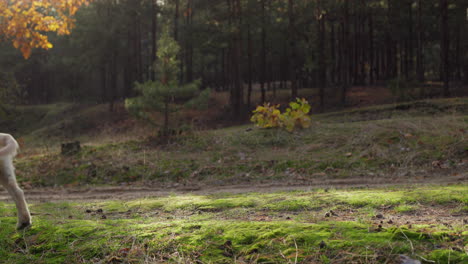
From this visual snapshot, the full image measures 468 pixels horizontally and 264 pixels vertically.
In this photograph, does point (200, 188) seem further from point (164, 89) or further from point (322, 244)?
point (322, 244)

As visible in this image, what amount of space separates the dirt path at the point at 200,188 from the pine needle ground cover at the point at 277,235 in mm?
3584

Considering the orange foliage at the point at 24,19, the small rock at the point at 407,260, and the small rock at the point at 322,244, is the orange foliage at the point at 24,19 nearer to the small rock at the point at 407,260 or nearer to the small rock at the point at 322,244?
the small rock at the point at 322,244

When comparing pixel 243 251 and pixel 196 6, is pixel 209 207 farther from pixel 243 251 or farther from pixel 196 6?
pixel 196 6

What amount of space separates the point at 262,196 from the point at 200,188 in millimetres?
4097

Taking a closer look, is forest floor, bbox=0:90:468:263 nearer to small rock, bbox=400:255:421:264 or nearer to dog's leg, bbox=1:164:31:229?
small rock, bbox=400:255:421:264

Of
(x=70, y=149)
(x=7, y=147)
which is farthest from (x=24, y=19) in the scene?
(x=70, y=149)

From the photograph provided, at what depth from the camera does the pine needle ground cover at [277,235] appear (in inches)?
120

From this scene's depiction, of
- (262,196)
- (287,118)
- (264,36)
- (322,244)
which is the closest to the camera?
(322,244)

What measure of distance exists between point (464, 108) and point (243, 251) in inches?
645

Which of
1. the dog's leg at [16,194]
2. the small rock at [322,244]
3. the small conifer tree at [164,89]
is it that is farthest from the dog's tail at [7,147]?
the small conifer tree at [164,89]

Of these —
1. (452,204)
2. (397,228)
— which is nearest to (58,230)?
(397,228)

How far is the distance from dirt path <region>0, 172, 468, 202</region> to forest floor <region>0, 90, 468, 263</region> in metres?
0.04

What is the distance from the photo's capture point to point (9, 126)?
1213 inches

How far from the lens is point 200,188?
9.91m
